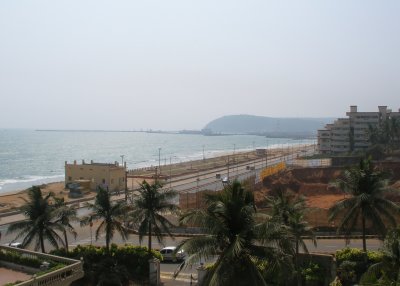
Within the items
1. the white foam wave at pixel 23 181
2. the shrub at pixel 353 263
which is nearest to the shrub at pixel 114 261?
the shrub at pixel 353 263

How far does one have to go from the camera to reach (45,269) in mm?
19219

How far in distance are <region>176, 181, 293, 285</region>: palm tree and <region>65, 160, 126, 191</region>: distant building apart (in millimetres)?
58017

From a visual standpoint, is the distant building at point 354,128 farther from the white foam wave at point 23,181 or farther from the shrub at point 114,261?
the shrub at point 114,261

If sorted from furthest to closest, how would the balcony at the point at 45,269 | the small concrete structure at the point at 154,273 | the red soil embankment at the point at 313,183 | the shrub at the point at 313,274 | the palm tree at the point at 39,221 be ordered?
1. the red soil embankment at the point at 313,183
2. the palm tree at the point at 39,221
3. the small concrete structure at the point at 154,273
4. the shrub at the point at 313,274
5. the balcony at the point at 45,269

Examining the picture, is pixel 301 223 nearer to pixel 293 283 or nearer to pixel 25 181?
pixel 293 283

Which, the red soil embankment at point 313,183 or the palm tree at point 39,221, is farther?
the red soil embankment at point 313,183

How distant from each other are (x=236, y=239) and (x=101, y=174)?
2480 inches

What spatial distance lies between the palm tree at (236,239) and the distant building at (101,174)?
58.0m

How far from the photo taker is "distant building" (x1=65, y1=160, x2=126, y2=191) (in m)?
74.1

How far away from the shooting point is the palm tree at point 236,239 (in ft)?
48.7

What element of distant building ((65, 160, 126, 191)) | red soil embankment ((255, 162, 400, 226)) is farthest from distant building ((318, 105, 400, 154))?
distant building ((65, 160, 126, 191))

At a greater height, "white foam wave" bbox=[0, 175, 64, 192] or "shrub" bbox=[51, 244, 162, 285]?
"shrub" bbox=[51, 244, 162, 285]

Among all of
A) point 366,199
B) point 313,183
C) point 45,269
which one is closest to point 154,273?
point 45,269

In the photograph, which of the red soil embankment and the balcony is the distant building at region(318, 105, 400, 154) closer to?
the red soil embankment
